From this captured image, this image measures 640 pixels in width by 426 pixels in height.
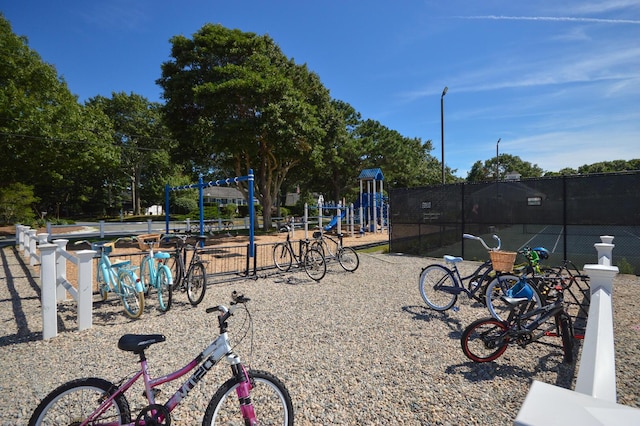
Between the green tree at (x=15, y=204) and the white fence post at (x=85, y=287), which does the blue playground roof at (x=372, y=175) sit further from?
the green tree at (x=15, y=204)

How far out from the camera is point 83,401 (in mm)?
2215

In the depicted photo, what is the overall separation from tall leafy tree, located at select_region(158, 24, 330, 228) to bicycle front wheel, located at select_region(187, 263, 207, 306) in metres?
10.8

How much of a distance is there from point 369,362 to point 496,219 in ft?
24.9

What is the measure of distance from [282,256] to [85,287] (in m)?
4.70

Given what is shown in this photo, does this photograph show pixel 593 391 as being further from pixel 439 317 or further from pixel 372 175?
pixel 372 175

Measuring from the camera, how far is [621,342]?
13.4 feet

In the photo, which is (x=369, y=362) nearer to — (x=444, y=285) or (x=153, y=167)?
(x=444, y=285)

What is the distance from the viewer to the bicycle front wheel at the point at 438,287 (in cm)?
533

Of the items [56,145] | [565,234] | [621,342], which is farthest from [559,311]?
[56,145]

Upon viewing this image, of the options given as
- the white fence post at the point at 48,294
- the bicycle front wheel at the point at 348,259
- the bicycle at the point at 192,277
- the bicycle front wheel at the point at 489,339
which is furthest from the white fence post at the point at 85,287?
the bicycle front wheel at the point at 348,259

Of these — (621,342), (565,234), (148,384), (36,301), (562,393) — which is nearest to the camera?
(562,393)

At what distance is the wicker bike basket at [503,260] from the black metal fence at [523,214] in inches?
164

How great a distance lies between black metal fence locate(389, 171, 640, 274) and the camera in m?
7.97

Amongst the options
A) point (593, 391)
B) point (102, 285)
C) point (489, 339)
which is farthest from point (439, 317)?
Result: point (102, 285)
